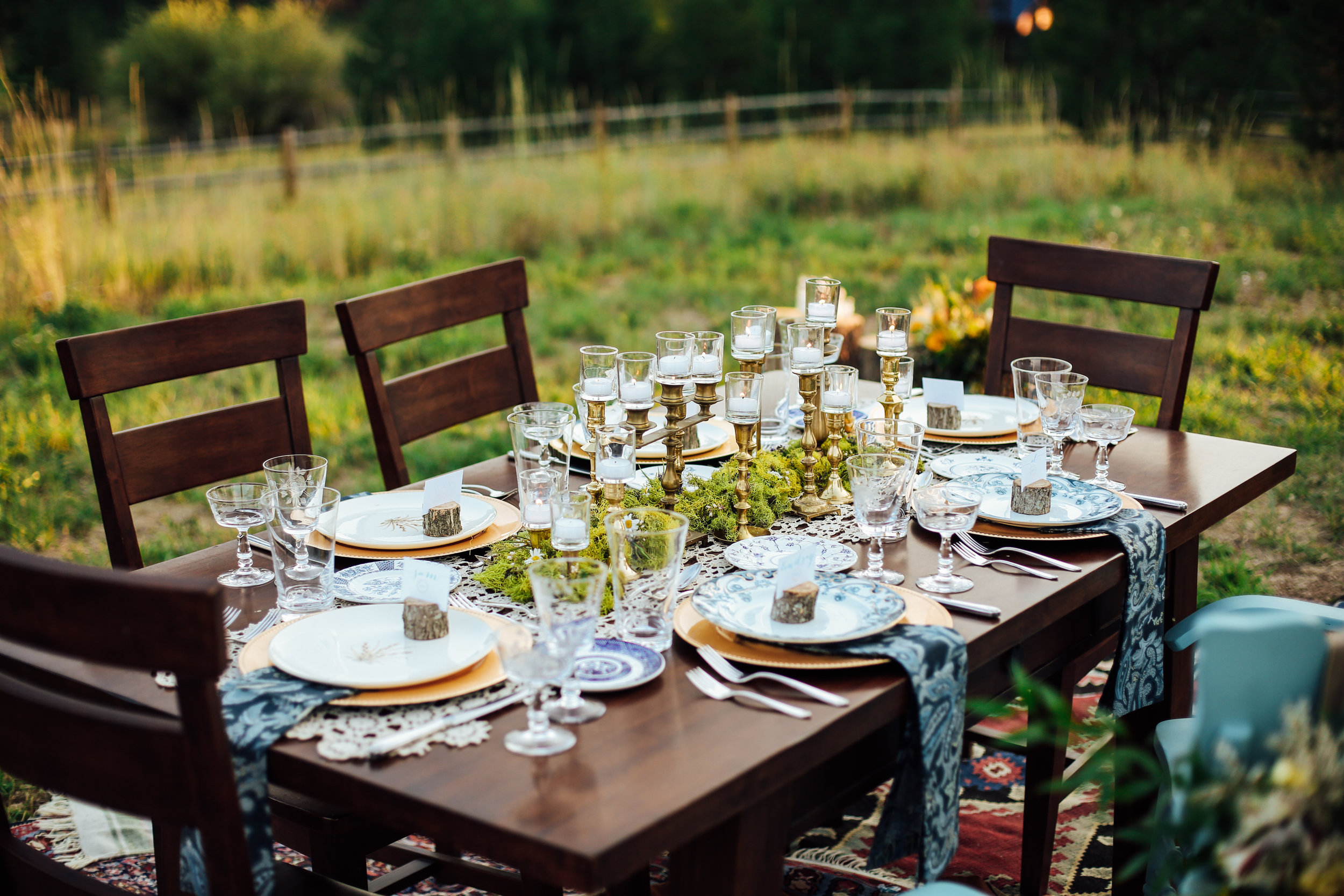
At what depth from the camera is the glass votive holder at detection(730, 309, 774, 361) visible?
1.83 meters

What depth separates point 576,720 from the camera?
1.26m

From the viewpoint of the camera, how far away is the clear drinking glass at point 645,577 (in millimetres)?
1367

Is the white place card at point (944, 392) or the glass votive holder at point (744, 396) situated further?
the white place card at point (944, 392)

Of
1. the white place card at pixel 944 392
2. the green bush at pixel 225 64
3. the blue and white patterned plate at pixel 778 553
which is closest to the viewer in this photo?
the blue and white patterned plate at pixel 778 553

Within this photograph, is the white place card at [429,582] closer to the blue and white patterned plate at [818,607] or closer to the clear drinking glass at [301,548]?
the clear drinking glass at [301,548]

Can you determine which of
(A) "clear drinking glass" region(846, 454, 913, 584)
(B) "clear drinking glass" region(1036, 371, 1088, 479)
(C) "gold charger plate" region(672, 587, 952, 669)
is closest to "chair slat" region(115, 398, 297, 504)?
(C) "gold charger plate" region(672, 587, 952, 669)

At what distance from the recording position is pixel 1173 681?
208 centimetres

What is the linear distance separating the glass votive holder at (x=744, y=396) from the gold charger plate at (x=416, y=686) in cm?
51

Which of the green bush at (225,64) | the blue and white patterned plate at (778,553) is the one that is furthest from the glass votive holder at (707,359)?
the green bush at (225,64)

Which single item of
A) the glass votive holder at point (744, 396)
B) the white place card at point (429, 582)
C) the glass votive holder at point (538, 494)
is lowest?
the white place card at point (429, 582)

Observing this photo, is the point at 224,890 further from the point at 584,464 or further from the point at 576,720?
the point at 584,464

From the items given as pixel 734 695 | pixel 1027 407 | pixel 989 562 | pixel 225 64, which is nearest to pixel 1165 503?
pixel 1027 407

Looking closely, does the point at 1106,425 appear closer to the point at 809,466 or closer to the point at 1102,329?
the point at 809,466

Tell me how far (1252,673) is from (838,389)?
0.90m
